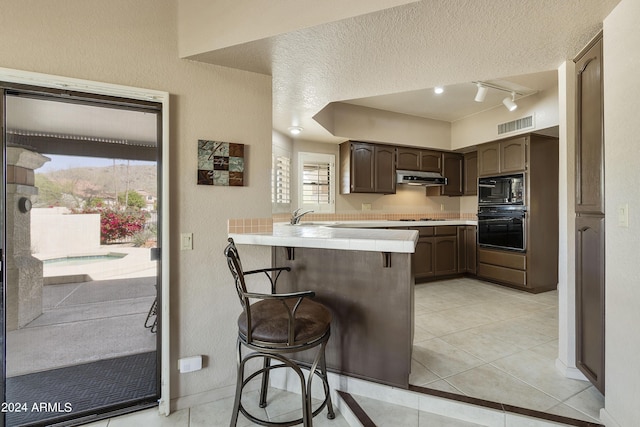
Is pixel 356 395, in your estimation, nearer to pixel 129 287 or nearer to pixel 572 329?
pixel 572 329

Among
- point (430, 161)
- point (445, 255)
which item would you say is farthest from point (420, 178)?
point (445, 255)

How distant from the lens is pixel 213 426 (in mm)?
1681

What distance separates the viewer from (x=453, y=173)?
507cm

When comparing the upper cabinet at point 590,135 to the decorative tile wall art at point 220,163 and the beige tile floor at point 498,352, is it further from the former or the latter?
the decorative tile wall art at point 220,163

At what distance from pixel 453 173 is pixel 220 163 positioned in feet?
14.4

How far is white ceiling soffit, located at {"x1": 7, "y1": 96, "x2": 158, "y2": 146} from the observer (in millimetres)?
1585

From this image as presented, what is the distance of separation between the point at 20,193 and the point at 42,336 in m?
0.83

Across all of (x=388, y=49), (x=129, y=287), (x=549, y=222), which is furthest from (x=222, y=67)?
(x=549, y=222)

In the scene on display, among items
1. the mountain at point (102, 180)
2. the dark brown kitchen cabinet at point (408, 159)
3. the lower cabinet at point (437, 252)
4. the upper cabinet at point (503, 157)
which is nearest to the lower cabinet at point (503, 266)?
the lower cabinet at point (437, 252)

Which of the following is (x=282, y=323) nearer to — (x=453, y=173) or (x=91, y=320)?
(x=91, y=320)

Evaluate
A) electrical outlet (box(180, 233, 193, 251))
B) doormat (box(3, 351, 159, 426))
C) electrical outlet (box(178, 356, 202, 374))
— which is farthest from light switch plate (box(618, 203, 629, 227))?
doormat (box(3, 351, 159, 426))

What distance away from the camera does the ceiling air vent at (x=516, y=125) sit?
12.4 feet

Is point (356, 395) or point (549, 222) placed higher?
point (549, 222)

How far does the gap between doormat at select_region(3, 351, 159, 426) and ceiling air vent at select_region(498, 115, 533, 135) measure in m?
4.78
